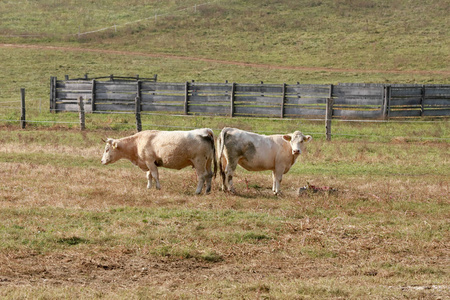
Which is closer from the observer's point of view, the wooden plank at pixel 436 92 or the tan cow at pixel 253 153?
the tan cow at pixel 253 153

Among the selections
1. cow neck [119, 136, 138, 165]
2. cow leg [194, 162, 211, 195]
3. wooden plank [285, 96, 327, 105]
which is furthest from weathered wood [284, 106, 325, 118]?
cow leg [194, 162, 211, 195]

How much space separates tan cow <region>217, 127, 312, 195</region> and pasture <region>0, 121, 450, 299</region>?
1.41 ft

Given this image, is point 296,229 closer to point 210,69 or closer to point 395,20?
point 210,69

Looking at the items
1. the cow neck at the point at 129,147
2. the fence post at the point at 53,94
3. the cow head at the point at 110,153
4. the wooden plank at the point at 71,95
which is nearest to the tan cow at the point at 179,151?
the cow neck at the point at 129,147

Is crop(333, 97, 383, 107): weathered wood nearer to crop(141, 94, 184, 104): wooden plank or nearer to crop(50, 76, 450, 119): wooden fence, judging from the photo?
crop(50, 76, 450, 119): wooden fence

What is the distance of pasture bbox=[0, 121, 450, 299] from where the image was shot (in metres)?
7.25

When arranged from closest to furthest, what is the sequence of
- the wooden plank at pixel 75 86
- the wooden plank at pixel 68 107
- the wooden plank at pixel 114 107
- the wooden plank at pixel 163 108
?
the wooden plank at pixel 163 108 < the wooden plank at pixel 114 107 < the wooden plank at pixel 68 107 < the wooden plank at pixel 75 86

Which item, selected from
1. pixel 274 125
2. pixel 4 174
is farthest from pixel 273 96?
pixel 4 174

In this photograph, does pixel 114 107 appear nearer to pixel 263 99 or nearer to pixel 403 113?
pixel 263 99

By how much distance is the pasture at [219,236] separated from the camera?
23.8ft

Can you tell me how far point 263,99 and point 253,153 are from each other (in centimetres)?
1414

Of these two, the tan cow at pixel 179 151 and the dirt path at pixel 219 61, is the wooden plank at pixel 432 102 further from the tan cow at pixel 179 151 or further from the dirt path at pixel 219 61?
the tan cow at pixel 179 151

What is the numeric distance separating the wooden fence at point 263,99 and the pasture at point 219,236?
33.6 feet

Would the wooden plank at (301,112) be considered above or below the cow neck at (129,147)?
above
